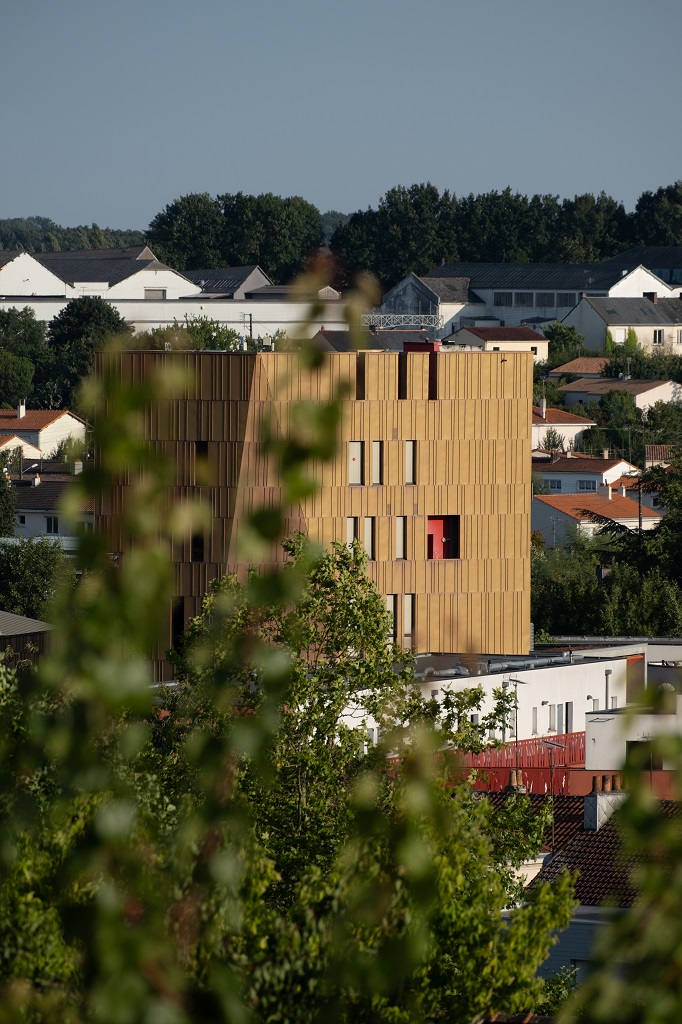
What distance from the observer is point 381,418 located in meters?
37.4

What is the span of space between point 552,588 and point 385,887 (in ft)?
138

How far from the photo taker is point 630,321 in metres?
111

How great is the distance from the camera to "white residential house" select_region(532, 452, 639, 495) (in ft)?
229

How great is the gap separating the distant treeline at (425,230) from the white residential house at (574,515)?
275 feet

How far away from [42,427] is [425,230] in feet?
267

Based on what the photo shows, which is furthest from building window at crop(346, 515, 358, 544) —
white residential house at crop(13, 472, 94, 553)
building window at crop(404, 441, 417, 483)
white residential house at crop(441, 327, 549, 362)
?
white residential house at crop(441, 327, 549, 362)

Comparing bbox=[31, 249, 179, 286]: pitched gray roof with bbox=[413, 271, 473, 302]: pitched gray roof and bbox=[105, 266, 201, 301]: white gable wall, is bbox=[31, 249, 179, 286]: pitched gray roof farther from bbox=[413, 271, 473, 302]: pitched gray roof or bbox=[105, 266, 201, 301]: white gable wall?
bbox=[413, 271, 473, 302]: pitched gray roof

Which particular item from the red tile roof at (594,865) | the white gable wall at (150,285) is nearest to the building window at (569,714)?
the red tile roof at (594,865)

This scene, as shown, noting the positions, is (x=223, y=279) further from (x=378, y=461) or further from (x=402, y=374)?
(x=378, y=461)

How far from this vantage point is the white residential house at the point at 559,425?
79.9 meters

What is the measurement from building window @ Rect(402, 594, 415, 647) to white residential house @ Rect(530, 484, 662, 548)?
22.4 metres

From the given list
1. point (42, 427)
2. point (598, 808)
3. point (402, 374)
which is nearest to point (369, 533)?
point (402, 374)

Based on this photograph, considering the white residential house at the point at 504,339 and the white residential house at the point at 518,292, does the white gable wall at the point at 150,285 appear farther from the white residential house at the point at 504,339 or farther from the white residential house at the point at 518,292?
the white residential house at the point at 518,292

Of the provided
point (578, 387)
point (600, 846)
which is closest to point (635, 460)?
point (578, 387)
